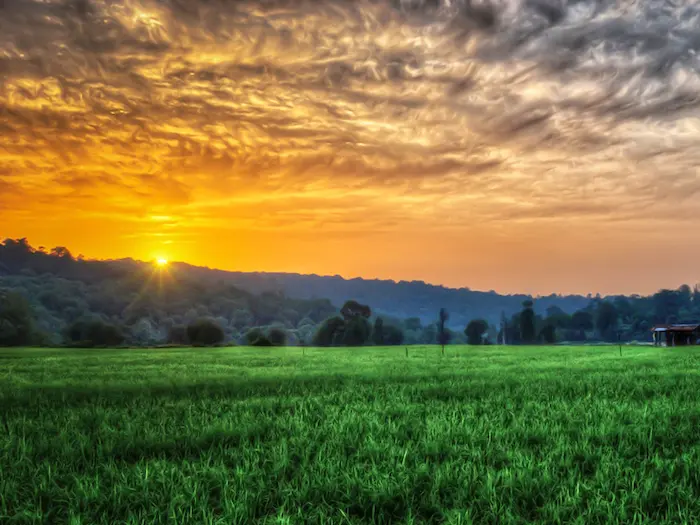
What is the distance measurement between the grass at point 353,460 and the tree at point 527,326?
137793 millimetres

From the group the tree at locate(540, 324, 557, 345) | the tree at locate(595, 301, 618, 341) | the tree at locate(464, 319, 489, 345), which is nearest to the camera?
the tree at locate(464, 319, 489, 345)

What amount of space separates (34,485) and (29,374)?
73.8 feet

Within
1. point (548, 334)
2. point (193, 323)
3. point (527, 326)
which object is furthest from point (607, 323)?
point (193, 323)

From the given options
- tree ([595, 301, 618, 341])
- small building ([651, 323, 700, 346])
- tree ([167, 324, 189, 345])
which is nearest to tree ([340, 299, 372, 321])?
tree ([167, 324, 189, 345])

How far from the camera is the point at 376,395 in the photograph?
16.6 m

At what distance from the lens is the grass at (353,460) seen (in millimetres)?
6469

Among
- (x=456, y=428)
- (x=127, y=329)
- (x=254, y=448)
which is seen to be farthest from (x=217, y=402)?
(x=127, y=329)

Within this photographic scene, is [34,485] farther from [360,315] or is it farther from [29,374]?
[360,315]

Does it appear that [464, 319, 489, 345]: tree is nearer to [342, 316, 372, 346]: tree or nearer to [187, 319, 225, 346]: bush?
[342, 316, 372, 346]: tree

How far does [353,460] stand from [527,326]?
148110 mm

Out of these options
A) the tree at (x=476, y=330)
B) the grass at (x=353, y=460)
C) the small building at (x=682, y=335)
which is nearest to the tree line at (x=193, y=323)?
the tree at (x=476, y=330)

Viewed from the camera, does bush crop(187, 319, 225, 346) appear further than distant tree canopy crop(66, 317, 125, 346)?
Yes

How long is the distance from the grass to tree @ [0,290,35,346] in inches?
3280

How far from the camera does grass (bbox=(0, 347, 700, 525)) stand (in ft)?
21.2
